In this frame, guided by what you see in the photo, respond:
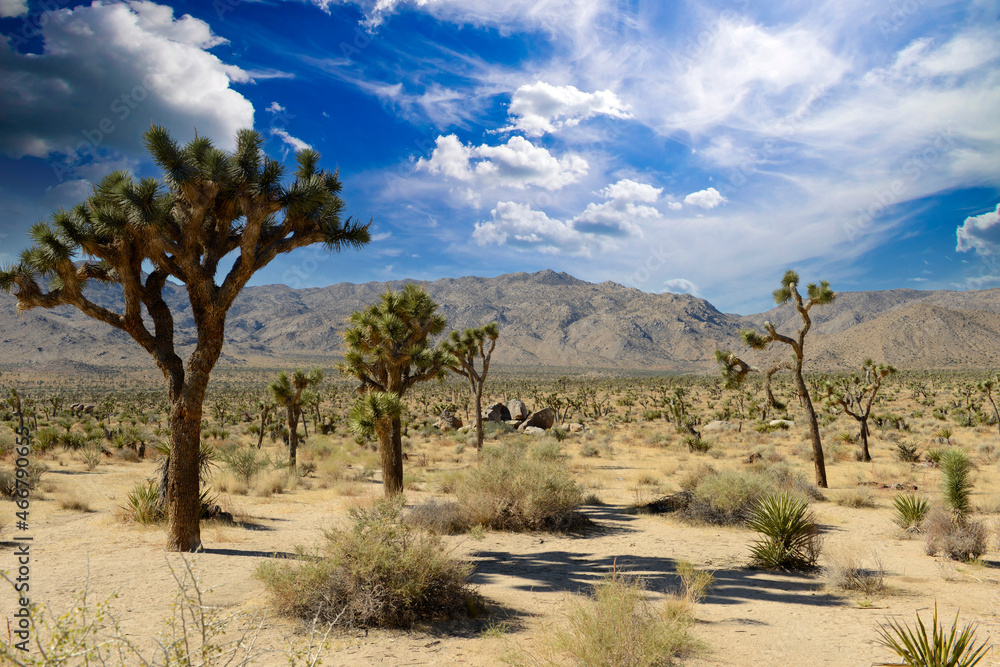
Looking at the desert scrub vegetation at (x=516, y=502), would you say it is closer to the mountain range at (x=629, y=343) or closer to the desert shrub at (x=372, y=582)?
the desert shrub at (x=372, y=582)

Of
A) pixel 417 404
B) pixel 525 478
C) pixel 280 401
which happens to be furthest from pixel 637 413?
pixel 525 478

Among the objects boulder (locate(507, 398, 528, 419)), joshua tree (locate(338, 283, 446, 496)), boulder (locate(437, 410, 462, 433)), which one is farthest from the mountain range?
joshua tree (locate(338, 283, 446, 496))

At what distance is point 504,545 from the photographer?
35.9 ft

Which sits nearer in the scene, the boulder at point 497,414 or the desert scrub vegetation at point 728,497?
the desert scrub vegetation at point 728,497

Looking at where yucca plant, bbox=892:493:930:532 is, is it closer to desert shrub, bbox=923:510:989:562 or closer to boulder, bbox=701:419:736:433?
desert shrub, bbox=923:510:989:562

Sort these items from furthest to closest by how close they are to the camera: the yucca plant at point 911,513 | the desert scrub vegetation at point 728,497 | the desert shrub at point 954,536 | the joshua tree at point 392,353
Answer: the joshua tree at point 392,353, the desert scrub vegetation at point 728,497, the yucca plant at point 911,513, the desert shrub at point 954,536

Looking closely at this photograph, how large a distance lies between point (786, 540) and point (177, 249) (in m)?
11.9

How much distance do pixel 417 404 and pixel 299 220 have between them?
44345mm

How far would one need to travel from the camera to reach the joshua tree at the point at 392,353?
13.0 m

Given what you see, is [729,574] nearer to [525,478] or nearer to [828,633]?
Answer: [828,633]

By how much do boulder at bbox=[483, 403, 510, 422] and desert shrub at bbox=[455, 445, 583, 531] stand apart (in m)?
23.7

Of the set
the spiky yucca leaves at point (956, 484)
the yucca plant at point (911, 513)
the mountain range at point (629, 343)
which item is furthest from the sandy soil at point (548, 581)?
the mountain range at point (629, 343)

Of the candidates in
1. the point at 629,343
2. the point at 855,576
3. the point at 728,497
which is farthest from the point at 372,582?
the point at 629,343

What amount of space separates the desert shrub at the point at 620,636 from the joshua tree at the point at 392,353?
762 centimetres
